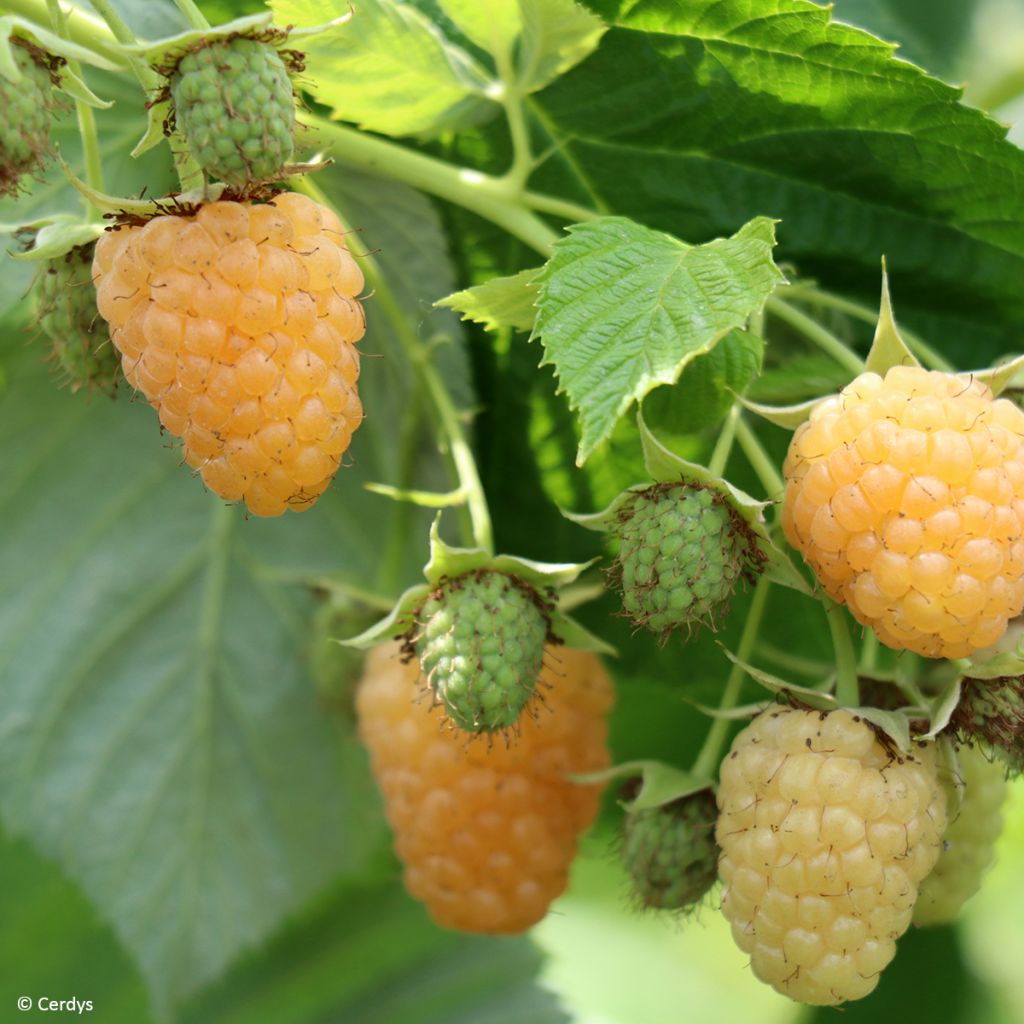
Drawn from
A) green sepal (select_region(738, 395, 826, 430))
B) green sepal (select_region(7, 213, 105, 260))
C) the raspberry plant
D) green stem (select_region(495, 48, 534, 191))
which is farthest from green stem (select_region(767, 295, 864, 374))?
green sepal (select_region(7, 213, 105, 260))

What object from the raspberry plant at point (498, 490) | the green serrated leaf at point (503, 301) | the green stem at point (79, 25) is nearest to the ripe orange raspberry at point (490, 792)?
the raspberry plant at point (498, 490)

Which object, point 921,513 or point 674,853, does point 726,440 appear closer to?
point 921,513

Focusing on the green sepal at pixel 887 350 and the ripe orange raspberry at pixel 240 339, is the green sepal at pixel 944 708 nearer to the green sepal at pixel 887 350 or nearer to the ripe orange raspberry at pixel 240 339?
the green sepal at pixel 887 350

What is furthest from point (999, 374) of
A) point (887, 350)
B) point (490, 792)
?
point (490, 792)

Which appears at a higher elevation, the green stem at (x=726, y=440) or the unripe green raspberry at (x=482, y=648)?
the green stem at (x=726, y=440)

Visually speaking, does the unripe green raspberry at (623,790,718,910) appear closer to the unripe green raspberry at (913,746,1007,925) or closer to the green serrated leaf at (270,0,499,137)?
the unripe green raspberry at (913,746,1007,925)

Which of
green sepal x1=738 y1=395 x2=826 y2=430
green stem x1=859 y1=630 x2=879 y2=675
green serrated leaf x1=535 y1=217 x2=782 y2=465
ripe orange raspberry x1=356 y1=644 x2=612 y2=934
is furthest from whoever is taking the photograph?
ripe orange raspberry x1=356 y1=644 x2=612 y2=934
